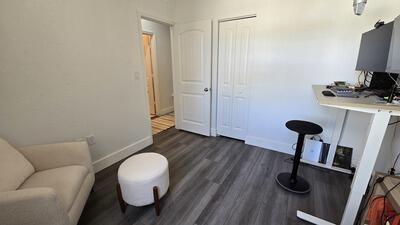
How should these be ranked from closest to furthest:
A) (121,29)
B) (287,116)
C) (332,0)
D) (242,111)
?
1. (332,0)
2. (121,29)
3. (287,116)
4. (242,111)

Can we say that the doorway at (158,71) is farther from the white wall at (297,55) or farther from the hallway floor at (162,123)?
the white wall at (297,55)

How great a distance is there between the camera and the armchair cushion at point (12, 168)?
124 cm

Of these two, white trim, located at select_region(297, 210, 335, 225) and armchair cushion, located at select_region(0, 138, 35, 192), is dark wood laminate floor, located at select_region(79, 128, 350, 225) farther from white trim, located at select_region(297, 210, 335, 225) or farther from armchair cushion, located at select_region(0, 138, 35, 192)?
armchair cushion, located at select_region(0, 138, 35, 192)

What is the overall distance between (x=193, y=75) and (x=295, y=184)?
7.59 ft

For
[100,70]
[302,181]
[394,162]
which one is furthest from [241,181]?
[100,70]

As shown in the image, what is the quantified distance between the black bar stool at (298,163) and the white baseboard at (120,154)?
207cm

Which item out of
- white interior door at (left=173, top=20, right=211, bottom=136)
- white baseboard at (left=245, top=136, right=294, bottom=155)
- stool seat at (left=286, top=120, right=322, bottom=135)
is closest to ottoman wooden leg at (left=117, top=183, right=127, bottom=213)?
stool seat at (left=286, top=120, right=322, bottom=135)

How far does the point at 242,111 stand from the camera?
3008 millimetres

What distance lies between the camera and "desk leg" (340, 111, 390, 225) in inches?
44.0

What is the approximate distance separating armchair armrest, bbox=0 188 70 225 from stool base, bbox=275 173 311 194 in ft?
6.77

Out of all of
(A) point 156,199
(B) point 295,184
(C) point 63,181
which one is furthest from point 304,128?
(C) point 63,181

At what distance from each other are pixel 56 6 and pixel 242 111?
272 cm

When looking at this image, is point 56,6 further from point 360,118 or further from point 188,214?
point 360,118

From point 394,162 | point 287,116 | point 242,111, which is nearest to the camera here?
point 394,162
